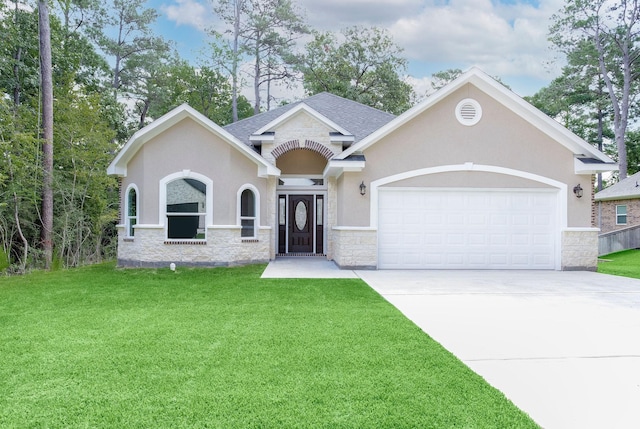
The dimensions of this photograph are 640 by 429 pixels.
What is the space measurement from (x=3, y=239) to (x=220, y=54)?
1939 centimetres

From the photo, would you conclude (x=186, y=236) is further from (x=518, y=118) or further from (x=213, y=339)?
(x=518, y=118)

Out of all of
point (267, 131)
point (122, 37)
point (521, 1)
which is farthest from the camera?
point (122, 37)

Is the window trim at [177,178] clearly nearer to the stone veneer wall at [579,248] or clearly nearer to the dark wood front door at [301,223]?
the dark wood front door at [301,223]

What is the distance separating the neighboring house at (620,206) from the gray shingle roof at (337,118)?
15.9 metres

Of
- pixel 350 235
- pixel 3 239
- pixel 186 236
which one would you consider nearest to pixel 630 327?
pixel 350 235

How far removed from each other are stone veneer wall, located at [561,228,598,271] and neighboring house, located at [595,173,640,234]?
13.9 m

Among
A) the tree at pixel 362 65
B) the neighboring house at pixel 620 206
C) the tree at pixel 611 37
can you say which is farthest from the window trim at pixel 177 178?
the tree at pixel 611 37

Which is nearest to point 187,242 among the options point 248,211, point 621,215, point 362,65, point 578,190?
point 248,211

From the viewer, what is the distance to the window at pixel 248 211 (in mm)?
13004

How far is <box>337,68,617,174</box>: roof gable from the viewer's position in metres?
11.6

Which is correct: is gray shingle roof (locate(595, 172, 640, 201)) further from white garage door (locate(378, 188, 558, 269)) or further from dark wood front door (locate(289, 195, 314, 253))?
dark wood front door (locate(289, 195, 314, 253))

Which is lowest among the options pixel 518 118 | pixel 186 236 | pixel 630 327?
pixel 630 327

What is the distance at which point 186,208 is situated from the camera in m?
12.7

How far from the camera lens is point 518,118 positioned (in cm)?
1195
